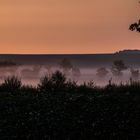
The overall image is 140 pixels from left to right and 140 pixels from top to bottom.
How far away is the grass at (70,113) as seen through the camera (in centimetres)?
1886

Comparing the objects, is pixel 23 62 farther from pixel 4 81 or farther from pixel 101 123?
pixel 101 123

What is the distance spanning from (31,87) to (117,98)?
17.7 ft

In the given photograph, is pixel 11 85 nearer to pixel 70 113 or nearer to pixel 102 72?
pixel 70 113

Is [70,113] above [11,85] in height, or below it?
below

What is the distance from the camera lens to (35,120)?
66.4ft

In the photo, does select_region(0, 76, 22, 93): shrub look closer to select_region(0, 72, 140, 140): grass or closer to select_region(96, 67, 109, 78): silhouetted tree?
select_region(0, 72, 140, 140): grass

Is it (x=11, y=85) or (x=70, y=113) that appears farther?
(x=11, y=85)

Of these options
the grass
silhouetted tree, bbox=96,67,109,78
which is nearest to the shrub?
the grass

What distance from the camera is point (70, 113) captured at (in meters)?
21.1

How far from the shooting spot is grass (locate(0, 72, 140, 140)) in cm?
1886

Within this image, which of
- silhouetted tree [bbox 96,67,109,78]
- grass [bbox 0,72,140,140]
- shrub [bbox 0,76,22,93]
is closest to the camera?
grass [bbox 0,72,140,140]

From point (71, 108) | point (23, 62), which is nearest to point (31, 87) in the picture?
point (71, 108)

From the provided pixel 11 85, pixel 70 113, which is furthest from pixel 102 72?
pixel 70 113

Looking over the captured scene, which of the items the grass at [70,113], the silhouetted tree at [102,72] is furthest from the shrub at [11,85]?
the silhouetted tree at [102,72]
